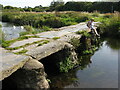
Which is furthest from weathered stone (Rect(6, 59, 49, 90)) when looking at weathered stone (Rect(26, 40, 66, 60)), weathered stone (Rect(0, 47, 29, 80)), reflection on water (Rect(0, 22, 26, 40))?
reflection on water (Rect(0, 22, 26, 40))

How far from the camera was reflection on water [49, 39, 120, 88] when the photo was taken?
17.4 ft

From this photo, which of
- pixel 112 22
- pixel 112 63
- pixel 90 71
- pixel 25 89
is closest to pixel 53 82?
pixel 25 89

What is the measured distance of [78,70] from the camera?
21.4ft

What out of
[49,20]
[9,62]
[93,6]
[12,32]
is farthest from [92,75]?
[93,6]

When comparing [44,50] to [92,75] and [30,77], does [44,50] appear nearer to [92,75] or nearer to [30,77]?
[30,77]

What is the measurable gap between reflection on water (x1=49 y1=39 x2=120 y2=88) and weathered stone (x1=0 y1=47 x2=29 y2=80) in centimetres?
139

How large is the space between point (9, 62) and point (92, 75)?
2994 millimetres

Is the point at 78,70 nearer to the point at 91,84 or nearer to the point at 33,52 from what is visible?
the point at 91,84

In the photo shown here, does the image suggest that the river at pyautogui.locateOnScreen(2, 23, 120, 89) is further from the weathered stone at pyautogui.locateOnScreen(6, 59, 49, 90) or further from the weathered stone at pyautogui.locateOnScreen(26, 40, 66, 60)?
the weathered stone at pyautogui.locateOnScreen(26, 40, 66, 60)

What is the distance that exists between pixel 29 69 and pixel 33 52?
0.99 m

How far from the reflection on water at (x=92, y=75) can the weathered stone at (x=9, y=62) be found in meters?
1.39

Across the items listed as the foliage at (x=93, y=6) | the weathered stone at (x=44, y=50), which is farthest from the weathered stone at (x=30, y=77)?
the foliage at (x=93, y=6)

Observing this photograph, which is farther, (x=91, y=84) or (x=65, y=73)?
(x=65, y=73)

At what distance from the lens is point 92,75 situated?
19.6 ft
